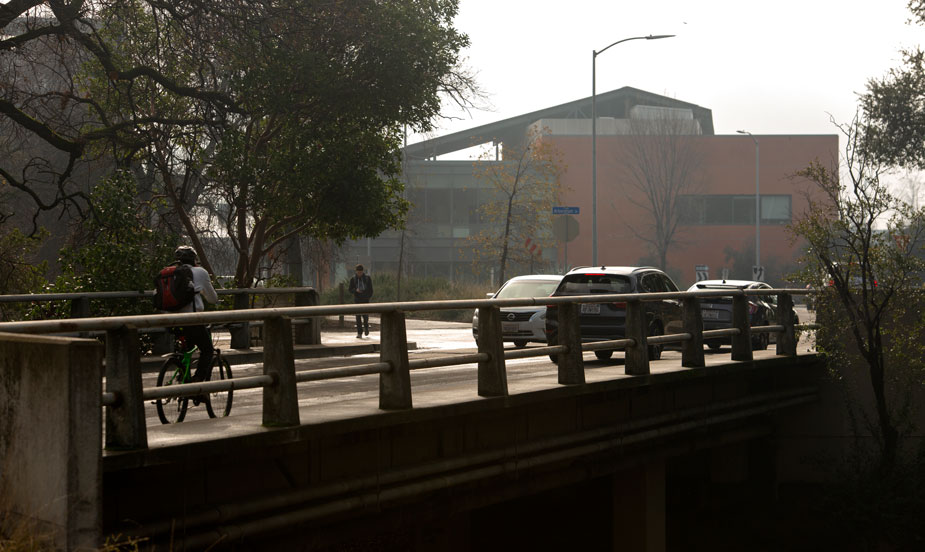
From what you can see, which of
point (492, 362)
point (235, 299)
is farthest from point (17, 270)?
point (492, 362)

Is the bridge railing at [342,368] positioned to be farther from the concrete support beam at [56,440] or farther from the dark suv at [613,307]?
the dark suv at [613,307]

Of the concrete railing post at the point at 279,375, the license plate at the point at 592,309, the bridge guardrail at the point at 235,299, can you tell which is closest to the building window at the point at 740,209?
the bridge guardrail at the point at 235,299

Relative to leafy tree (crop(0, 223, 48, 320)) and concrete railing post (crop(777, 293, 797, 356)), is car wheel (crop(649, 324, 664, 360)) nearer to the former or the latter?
concrete railing post (crop(777, 293, 797, 356))

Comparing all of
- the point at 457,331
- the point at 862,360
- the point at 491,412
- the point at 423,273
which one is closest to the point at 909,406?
the point at 862,360

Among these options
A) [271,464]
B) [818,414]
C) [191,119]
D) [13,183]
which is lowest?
[818,414]

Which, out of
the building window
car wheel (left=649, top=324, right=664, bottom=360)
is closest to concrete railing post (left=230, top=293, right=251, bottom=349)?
car wheel (left=649, top=324, right=664, bottom=360)

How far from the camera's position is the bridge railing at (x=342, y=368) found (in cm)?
675

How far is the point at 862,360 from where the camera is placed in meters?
18.2

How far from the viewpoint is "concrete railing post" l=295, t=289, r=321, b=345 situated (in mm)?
23609

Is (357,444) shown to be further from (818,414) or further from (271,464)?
(818,414)

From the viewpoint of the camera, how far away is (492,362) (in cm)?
1020

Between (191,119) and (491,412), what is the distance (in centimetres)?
1220

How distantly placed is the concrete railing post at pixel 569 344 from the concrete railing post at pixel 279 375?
4089 mm

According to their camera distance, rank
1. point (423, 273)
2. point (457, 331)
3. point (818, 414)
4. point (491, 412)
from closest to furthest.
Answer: point (491, 412)
point (818, 414)
point (457, 331)
point (423, 273)
